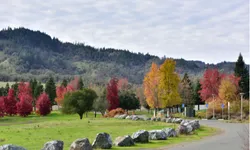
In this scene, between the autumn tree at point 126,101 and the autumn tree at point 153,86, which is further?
the autumn tree at point 126,101

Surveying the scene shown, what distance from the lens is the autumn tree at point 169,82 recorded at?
192 feet

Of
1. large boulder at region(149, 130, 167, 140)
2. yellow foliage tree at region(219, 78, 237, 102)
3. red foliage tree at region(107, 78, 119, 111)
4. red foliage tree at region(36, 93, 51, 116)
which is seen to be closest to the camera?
large boulder at region(149, 130, 167, 140)

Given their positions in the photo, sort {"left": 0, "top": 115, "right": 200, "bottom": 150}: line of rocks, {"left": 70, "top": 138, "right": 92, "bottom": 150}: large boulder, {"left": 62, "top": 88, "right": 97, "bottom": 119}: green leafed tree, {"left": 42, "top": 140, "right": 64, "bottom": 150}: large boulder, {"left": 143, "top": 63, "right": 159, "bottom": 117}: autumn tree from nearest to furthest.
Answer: {"left": 42, "top": 140, "right": 64, "bottom": 150}: large boulder < {"left": 0, "top": 115, "right": 200, "bottom": 150}: line of rocks < {"left": 70, "top": 138, "right": 92, "bottom": 150}: large boulder < {"left": 143, "top": 63, "right": 159, "bottom": 117}: autumn tree < {"left": 62, "top": 88, "right": 97, "bottom": 119}: green leafed tree

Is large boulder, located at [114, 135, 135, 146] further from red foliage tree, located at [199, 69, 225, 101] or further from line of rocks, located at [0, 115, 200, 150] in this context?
red foliage tree, located at [199, 69, 225, 101]

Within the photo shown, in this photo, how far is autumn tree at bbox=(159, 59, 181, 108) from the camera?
58.4 metres

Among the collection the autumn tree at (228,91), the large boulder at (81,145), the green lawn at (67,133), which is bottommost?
the green lawn at (67,133)

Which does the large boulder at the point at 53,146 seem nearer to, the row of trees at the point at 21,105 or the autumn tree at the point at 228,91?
the autumn tree at the point at 228,91

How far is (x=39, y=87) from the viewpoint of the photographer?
104 meters

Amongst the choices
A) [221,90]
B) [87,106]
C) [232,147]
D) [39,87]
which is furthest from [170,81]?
[39,87]

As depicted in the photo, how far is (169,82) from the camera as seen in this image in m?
58.5

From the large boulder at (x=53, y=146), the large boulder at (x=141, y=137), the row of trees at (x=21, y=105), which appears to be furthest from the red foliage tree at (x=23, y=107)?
the large boulder at (x=53, y=146)

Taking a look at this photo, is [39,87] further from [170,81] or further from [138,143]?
[138,143]

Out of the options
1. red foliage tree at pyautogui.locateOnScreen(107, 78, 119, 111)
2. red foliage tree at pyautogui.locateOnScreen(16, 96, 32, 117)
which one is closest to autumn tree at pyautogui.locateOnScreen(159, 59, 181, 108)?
red foliage tree at pyautogui.locateOnScreen(107, 78, 119, 111)

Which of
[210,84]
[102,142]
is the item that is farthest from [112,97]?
[102,142]
